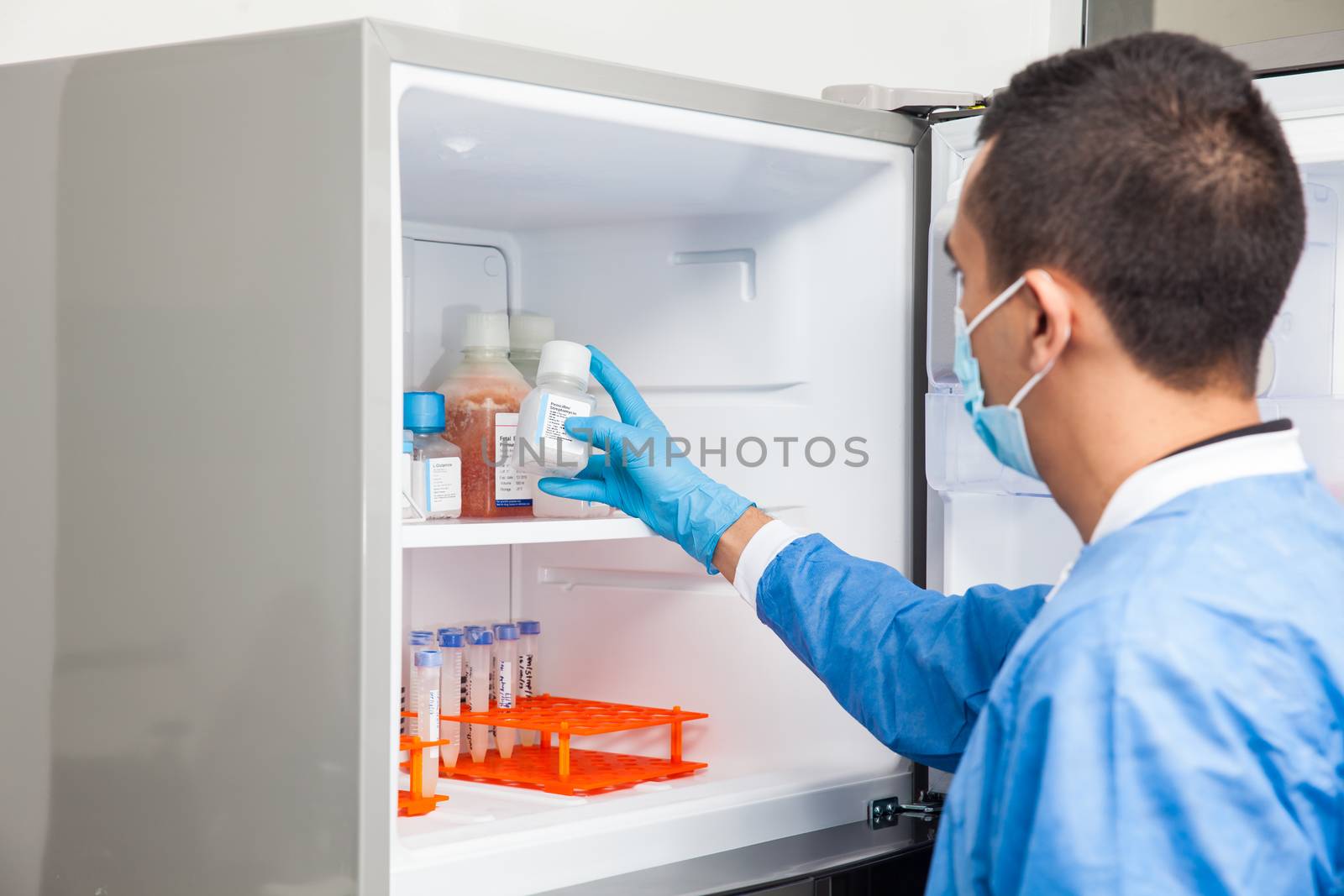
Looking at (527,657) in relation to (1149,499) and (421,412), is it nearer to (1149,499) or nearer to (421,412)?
(421,412)

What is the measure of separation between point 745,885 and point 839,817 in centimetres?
20

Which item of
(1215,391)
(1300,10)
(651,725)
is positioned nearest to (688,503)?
(651,725)

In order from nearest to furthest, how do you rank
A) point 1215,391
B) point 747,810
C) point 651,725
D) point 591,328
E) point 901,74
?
point 1215,391
point 747,810
point 651,725
point 591,328
point 901,74

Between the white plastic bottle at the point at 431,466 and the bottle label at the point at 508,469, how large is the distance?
7cm

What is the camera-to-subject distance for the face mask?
911 millimetres

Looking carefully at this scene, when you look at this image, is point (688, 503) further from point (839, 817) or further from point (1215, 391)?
point (1215, 391)

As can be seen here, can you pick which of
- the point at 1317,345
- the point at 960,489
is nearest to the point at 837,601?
the point at 960,489

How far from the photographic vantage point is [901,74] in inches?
84.4

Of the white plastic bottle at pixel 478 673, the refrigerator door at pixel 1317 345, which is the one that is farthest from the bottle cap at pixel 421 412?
the refrigerator door at pixel 1317 345

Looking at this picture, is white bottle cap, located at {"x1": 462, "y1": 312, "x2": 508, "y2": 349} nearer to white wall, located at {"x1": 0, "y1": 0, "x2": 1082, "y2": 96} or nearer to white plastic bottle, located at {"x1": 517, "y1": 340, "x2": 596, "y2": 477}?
white plastic bottle, located at {"x1": 517, "y1": 340, "x2": 596, "y2": 477}

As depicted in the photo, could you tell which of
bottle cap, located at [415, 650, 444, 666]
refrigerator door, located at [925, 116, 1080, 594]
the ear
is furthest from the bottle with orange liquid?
the ear

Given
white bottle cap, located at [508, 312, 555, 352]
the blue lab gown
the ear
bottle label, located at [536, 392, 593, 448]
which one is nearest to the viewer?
the blue lab gown

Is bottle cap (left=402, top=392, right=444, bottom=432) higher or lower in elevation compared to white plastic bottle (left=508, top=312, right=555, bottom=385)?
lower

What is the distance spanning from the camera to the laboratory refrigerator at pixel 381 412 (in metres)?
1.02
